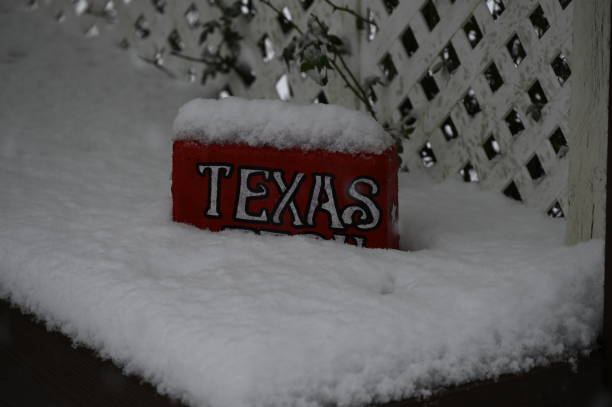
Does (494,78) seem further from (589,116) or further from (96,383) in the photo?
(96,383)

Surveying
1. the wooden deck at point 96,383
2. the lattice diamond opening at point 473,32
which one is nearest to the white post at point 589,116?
the wooden deck at point 96,383

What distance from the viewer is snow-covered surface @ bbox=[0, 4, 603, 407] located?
1211 millimetres

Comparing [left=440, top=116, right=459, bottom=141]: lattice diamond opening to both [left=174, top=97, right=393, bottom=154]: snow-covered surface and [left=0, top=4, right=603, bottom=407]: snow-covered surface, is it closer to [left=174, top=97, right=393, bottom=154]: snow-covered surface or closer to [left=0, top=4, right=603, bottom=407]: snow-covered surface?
[left=0, top=4, right=603, bottom=407]: snow-covered surface

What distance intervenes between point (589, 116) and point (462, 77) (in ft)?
2.36

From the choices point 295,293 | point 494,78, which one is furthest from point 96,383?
point 494,78

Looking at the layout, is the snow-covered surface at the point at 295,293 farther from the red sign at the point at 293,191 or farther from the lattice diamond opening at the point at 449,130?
the lattice diamond opening at the point at 449,130

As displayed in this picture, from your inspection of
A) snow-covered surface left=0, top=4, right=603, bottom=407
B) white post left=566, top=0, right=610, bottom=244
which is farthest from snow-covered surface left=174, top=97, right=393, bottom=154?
white post left=566, top=0, right=610, bottom=244

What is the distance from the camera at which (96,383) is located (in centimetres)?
138

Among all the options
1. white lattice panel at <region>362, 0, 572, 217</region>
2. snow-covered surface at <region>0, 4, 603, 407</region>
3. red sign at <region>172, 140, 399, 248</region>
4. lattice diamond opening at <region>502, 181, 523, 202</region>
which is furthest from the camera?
lattice diamond opening at <region>502, 181, 523, 202</region>

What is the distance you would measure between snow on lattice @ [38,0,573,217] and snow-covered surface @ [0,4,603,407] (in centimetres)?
11

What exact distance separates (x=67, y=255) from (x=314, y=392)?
2.49 ft

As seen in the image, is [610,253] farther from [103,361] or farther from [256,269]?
[103,361]

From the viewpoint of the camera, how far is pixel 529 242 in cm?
184

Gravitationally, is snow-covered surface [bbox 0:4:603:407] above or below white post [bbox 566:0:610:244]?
below
